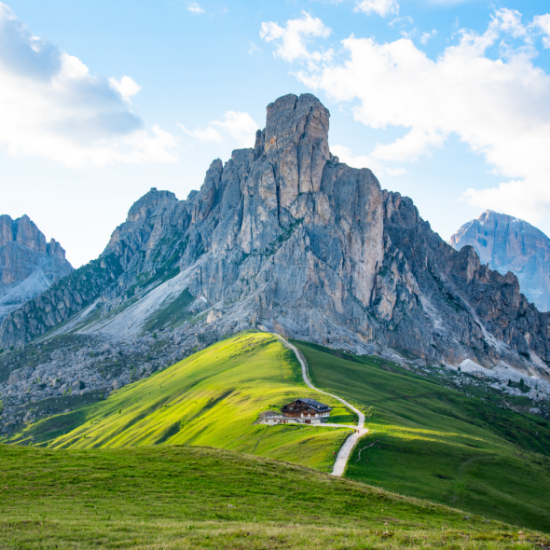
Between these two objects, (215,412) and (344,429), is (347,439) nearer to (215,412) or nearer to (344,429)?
(344,429)

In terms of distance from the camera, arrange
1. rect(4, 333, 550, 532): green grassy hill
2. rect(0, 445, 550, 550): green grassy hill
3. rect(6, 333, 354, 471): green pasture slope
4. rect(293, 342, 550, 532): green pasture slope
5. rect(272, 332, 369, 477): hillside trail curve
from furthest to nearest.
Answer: rect(6, 333, 354, 471): green pasture slope → rect(4, 333, 550, 532): green grassy hill → rect(272, 332, 369, 477): hillside trail curve → rect(293, 342, 550, 532): green pasture slope → rect(0, 445, 550, 550): green grassy hill

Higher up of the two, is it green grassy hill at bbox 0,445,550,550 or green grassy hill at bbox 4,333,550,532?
green grassy hill at bbox 0,445,550,550

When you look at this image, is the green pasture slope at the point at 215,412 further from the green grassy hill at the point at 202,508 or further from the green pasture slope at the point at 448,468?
the green grassy hill at the point at 202,508

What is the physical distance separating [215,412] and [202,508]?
209ft

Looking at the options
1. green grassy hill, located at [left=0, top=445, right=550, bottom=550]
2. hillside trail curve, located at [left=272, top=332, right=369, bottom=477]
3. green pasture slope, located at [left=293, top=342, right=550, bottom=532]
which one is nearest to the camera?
green grassy hill, located at [left=0, top=445, right=550, bottom=550]

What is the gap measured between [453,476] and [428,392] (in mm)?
85616

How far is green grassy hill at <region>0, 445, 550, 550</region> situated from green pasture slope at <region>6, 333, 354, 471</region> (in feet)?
41.7

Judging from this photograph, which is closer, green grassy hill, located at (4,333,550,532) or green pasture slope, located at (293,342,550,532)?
green pasture slope, located at (293,342,550,532)

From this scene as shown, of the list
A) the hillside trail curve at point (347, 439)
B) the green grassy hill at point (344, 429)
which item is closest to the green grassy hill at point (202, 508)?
the hillside trail curve at point (347, 439)

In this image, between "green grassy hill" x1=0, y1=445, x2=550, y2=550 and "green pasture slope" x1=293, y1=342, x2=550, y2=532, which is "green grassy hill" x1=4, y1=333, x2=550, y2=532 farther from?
"green grassy hill" x1=0, y1=445, x2=550, y2=550

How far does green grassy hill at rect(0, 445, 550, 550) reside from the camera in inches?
864

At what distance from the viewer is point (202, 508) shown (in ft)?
101

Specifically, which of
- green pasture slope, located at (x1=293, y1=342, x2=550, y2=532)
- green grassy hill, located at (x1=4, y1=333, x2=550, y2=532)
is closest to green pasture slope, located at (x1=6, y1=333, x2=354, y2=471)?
green grassy hill, located at (x1=4, y1=333, x2=550, y2=532)

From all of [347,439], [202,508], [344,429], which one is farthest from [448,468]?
[202,508]
